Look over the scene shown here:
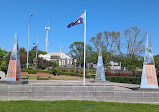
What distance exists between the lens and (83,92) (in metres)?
8.46

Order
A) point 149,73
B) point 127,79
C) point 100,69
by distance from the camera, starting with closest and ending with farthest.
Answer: point 149,73 < point 100,69 < point 127,79

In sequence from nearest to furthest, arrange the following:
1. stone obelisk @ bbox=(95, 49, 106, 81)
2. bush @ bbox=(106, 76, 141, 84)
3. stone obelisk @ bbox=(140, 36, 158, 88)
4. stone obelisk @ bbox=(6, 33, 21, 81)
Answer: stone obelisk @ bbox=(140, 36, 158, 88) < stone obelisk @ bbox=(6, 33, 21, 81) < stone obelisk @ bbox=(95, 49, 106, 81) < bush @ bbox=(106, 76, 141, 84)

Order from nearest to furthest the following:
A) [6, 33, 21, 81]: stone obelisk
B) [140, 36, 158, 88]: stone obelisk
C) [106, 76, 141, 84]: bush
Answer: [140, 36, 158, 88]: stone obelisk < [6, 33, 21, 81]: stone obelisk < [106, 76, 141, 84]: bush

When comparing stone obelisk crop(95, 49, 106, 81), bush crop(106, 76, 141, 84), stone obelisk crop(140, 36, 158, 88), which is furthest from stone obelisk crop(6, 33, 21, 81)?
bush crop(106, 76, 141, 84)

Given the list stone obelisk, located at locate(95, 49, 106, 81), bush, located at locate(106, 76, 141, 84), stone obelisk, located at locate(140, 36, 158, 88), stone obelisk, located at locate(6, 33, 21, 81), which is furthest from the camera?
bush, located at locate(106, 76, 141, 84)

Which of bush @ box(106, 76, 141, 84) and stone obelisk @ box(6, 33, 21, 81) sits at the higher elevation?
stone obelisk @ box(6, 33, 21, 81)

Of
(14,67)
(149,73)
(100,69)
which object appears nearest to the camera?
(149,73)

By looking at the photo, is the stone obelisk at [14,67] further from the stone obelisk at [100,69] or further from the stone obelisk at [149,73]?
the stone obelisk at [100,69]

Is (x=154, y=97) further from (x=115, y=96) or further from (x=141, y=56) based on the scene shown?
(x=141, y=56)

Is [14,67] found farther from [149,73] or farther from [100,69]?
[100,69]

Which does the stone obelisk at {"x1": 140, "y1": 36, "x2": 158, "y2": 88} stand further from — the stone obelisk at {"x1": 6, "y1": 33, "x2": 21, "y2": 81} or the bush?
the bush

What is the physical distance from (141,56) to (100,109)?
3267cm

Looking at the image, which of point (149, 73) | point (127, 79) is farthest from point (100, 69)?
point (149, 73)

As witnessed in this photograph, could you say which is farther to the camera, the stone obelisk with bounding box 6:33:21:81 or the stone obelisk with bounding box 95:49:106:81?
the stone obelisk with bounding box 95:49:106:81
